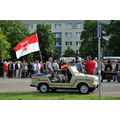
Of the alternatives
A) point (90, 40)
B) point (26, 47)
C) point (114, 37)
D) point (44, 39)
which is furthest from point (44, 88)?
point (44, 39)

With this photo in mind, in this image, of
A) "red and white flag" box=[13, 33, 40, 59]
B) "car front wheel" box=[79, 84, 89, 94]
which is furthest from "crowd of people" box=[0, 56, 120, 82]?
"red and white flag" box=[13, 33, 40, 59]

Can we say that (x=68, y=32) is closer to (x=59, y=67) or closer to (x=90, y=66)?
(x=59, y=67)

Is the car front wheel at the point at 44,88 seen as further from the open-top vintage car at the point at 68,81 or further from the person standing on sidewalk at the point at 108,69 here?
the person standing on sidewalk at the point at 108,69

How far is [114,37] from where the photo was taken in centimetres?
4969

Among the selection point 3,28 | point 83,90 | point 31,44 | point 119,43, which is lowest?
point 83,90

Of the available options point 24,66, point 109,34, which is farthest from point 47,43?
point 24,66

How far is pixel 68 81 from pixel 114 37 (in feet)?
122

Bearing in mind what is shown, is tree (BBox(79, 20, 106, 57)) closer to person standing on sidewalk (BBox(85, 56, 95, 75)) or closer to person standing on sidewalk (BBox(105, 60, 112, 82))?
person standing on sidewalk (BBox(105, 60, 112, 82))

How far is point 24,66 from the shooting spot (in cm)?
2825

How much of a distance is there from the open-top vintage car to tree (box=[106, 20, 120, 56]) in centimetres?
3594

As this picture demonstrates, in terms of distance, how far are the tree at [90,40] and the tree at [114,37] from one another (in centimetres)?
270

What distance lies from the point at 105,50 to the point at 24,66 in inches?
1204

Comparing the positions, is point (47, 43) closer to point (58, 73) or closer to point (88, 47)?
point (88, 47)

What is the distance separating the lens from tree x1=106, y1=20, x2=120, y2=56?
49203 millimetres
